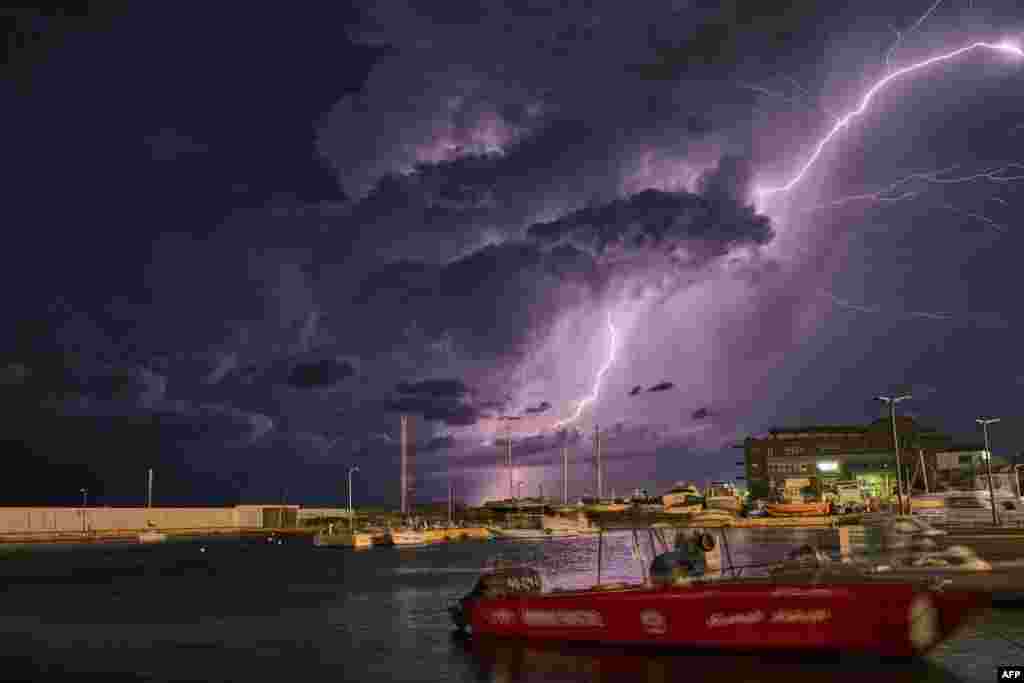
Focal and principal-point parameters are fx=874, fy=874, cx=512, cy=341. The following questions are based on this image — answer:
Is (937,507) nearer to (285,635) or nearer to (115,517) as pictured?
(285,635)

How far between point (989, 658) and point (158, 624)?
113 feet

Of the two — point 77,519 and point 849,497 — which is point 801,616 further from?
point 77,519

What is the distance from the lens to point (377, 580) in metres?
66.4

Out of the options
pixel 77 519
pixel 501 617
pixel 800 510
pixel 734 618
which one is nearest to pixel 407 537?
pixel 800 510

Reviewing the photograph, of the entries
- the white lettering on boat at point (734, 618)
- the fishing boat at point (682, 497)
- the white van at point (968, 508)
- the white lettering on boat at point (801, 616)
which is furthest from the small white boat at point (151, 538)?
the white lettering on boat at point (801, 616)

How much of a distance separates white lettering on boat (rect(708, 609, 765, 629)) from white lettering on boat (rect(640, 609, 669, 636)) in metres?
1.37

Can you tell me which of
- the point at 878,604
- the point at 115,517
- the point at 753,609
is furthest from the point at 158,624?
the point at 115,517

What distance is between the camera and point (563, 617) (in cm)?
2695

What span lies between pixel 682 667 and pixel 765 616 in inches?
103

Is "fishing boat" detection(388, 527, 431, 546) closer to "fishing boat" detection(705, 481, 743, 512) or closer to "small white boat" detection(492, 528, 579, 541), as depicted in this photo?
"small white boat" detection(492, 528, 579, 541)

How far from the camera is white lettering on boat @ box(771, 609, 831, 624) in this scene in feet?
72.4

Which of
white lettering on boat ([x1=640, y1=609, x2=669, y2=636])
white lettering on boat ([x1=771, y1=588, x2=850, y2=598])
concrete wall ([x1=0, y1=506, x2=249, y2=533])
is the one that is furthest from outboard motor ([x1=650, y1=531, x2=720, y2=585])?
concrete wall ([x1=0, y1=506, x2=249, y2=533])

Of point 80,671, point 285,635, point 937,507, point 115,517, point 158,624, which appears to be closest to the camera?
point 80,671

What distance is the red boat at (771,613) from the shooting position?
850 inches
